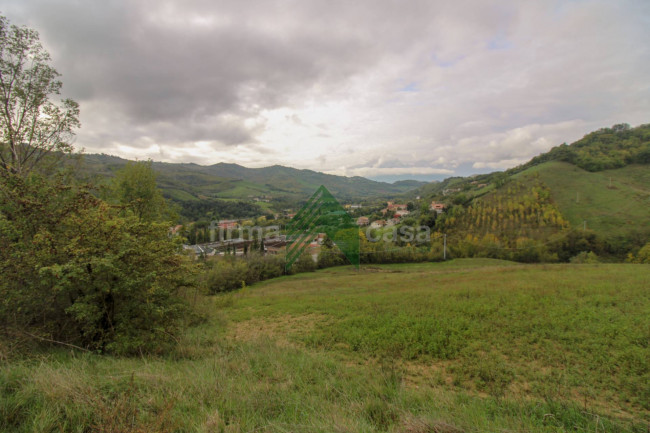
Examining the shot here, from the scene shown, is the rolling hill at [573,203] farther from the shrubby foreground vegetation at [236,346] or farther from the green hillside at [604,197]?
the shrubby foreground vegetation at [236,346]

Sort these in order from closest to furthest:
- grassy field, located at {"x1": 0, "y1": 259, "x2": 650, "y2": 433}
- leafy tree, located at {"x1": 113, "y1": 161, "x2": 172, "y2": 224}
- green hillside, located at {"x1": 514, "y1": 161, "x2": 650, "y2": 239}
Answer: grassy field, located at {"x1": 0, "y1": 259, "x2": 650, "y2": 433}, leafy tree, located at {"x1": 113, "y1": 161, "x2": 172, "y2": 224}, green hillside, located at {"x1": 514, "y1": 161, "x2": 650, "y2": 239}

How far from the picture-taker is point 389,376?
4.45 metres

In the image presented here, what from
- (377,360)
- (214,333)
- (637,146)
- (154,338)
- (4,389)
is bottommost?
(214,333)

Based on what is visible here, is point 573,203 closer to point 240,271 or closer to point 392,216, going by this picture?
point 392,216

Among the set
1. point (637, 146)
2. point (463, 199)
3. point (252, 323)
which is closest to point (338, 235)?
point (252, 323)

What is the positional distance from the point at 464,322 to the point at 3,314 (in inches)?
453

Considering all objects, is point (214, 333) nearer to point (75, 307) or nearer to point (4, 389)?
point (75, 307)

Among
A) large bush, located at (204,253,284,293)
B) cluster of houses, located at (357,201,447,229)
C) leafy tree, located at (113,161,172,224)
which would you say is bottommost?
large bush, located at (204,253,284,293)

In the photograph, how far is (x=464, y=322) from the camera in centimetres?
785

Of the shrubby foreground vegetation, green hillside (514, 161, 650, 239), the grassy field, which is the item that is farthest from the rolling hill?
the shrubby foreground vegetation

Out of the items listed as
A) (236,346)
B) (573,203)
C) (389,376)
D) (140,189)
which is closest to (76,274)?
(236,346)

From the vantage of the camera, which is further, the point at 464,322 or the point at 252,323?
the point at 252,323

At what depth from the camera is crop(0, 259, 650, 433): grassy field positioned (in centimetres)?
267

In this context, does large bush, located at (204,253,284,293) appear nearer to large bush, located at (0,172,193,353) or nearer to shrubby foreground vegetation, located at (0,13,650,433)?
shrubby foreground vegetation, located at (0,13,650,433)
